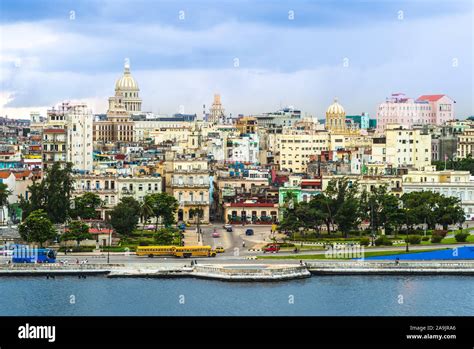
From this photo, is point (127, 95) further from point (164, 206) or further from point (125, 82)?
point (164, 206)

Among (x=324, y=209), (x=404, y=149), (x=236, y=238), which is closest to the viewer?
(x=324, y=209)

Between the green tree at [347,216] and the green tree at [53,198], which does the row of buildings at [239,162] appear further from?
the green tree at [347,216]

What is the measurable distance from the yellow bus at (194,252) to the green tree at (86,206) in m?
11.4

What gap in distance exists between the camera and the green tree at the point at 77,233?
77.8m

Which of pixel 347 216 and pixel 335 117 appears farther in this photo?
pixel 335 117

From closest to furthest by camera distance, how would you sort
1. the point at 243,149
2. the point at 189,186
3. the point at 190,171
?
1. the point at 189,186
2. the point at 190,171
3. the point at 243,149

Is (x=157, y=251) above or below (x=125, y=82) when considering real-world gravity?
below

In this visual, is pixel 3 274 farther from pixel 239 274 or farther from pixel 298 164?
pixel 298 164

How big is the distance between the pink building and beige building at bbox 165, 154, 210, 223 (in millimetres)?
77583

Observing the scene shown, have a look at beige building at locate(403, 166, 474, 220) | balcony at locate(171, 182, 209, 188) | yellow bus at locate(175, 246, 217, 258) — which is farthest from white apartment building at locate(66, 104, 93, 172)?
yellow bus at locate(175, 246, 217, 258)

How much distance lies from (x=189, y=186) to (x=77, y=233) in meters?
18.3

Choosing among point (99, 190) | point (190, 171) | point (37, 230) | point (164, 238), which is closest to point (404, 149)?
point (190, 171)

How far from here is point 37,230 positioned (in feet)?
251
